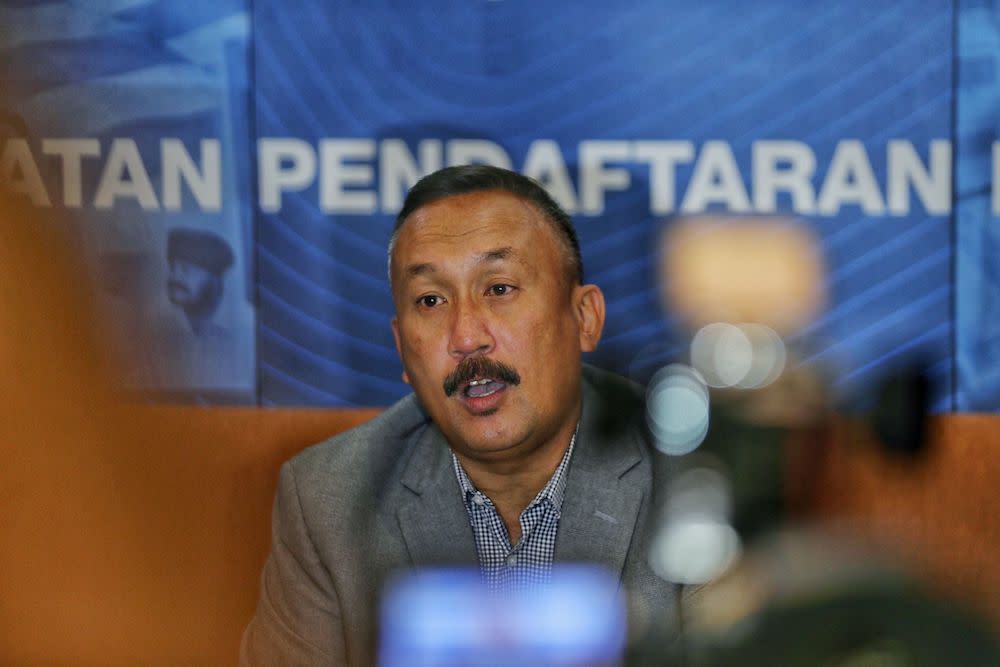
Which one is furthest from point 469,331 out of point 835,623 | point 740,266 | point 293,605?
point 835,623

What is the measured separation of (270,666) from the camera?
780 mm

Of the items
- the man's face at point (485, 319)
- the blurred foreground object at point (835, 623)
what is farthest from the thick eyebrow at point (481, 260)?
the blurred foreground object at point (835, 623)

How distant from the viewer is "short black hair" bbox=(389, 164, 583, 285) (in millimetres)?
877

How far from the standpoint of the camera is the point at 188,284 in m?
1.11

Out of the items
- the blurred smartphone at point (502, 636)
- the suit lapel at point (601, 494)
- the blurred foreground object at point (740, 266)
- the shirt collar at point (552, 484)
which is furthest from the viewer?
the blurred foreground object at point (740, 266)

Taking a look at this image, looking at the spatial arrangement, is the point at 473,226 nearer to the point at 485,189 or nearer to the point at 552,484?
the point at 485,189

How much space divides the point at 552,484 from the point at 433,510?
129 millimetres

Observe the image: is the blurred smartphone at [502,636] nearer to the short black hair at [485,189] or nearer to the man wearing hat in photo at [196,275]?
the short black hair at [485,189]

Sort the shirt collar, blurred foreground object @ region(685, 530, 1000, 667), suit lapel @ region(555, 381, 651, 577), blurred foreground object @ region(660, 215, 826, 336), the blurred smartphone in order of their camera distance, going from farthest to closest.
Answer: blurred foreground object @ region(660, 215, 826, 336)
the shirt collar
suit lapel @ region(555, 381, 651, 577)
the blurred smartphone
blurred foreground object @ region(685, 530, 1000, 667)

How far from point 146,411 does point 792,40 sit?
34.1 inches

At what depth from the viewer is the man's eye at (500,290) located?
83cm

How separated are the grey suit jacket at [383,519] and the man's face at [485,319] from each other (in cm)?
6

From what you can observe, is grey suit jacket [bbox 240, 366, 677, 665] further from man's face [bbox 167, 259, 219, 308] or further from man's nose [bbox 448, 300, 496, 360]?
man's face [bbox 167, 259, 219, 308]

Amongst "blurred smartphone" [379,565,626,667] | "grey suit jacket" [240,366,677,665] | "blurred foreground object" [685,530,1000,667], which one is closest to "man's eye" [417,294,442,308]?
"grey suit jacket" [240,366,677,665]
